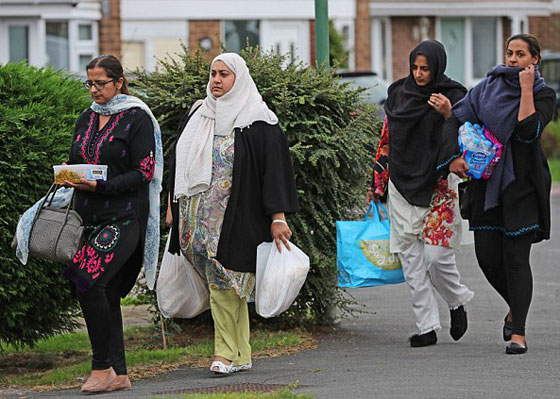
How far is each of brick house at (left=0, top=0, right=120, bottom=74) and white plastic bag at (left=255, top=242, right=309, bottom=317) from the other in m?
15.0

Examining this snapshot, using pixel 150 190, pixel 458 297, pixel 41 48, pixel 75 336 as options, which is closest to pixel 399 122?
pixel 458 297

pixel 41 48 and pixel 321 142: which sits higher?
pixel 41 48

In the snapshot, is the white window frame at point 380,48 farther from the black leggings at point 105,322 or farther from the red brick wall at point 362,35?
the black leggings at point 105,322

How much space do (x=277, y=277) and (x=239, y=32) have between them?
2198cm

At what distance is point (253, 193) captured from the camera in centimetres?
710

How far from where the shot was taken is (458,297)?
7.96 m

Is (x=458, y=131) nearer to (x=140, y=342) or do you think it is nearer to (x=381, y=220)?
(x=381, y=220)

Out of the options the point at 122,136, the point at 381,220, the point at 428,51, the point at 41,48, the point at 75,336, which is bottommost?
the point at 75,336

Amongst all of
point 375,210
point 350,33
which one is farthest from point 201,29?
point 375,210

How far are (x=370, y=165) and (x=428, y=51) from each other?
1.08 meters

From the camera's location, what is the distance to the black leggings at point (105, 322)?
22.3 ft

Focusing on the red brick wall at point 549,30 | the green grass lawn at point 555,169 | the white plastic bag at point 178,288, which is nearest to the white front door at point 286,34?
the green grass lawn at point 555,169

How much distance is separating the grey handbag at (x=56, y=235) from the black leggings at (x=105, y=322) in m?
0.24

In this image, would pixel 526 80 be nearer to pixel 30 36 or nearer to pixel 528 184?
pixel 528 184
